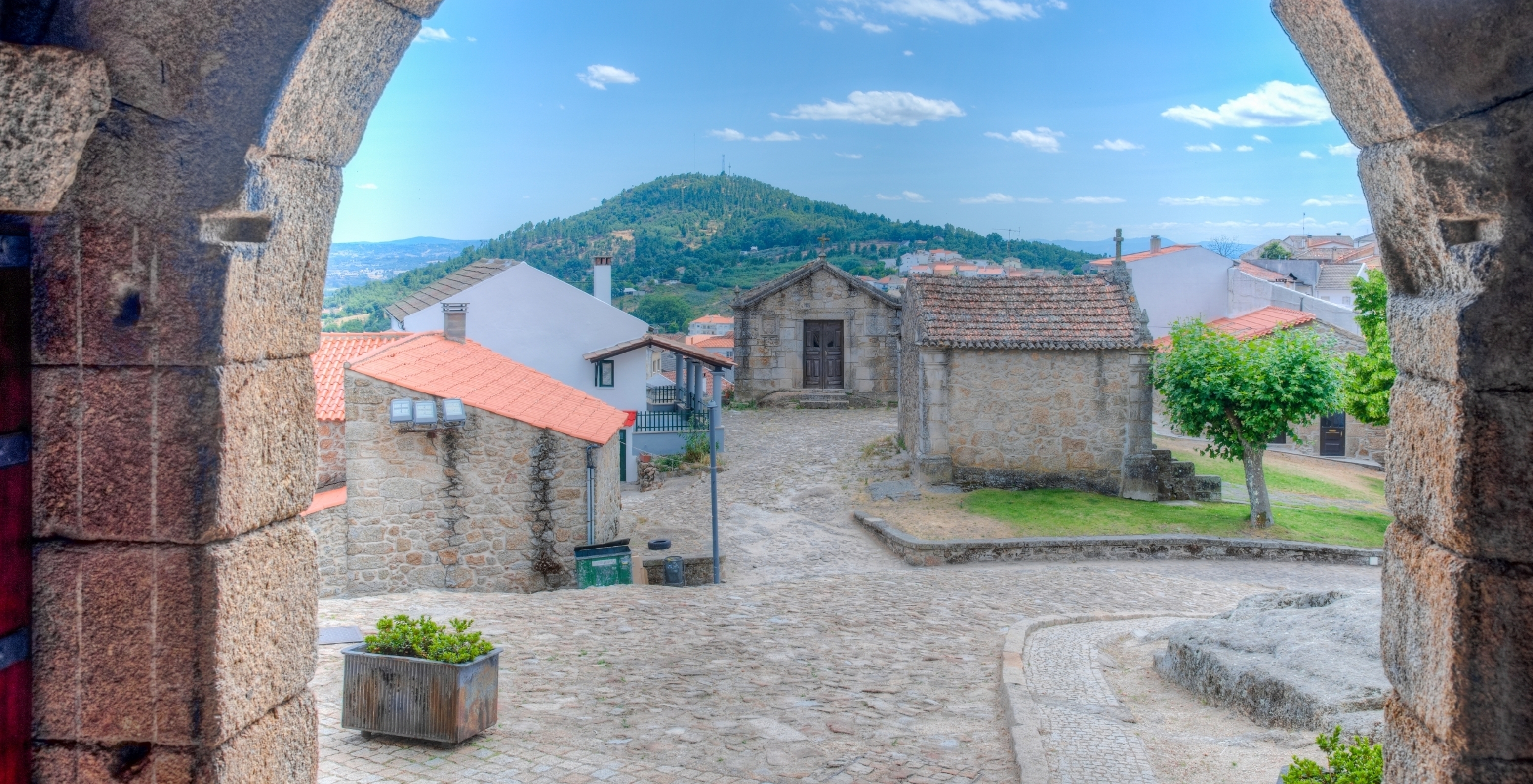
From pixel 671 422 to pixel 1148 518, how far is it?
9.84 meters

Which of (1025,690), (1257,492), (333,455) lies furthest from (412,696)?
(1257,492)

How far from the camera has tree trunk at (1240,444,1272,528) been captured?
15.8 m

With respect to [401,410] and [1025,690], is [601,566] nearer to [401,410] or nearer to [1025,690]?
[401,410]

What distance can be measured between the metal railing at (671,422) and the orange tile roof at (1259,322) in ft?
30.7

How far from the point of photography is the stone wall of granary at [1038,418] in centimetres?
1742

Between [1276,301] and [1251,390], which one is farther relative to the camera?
[1276,301]

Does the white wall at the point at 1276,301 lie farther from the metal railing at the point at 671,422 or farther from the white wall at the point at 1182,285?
the metal railing at the point at 671,422

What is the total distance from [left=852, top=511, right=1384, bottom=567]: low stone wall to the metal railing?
7742 millimetres

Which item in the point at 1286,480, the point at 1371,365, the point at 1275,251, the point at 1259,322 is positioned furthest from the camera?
the point at 1275,251

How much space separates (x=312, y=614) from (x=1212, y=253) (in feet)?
104

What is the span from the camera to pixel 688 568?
1355 centimetres

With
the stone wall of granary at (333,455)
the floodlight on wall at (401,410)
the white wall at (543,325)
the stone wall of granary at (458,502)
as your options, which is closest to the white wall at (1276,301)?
the white wall at (543,325)

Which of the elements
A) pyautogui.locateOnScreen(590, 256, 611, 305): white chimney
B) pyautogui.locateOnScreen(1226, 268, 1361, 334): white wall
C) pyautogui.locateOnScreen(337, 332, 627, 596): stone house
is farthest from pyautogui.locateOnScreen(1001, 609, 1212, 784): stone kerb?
pyautogui.locateOnScreen(590, 256, 611, 305): white chimney

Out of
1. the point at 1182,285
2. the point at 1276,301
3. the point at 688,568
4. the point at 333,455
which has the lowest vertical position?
the point at 688,568
